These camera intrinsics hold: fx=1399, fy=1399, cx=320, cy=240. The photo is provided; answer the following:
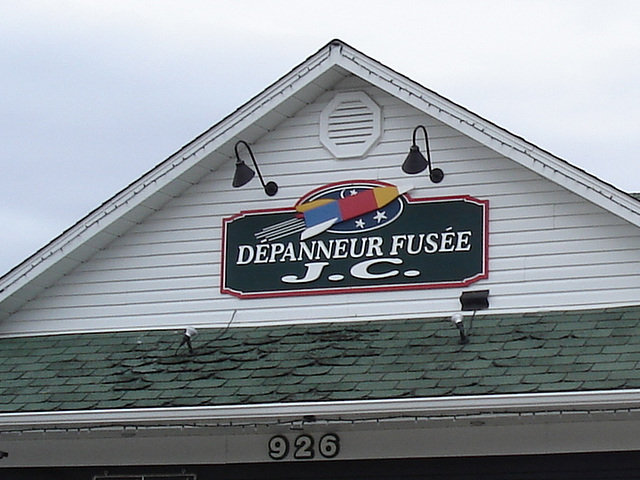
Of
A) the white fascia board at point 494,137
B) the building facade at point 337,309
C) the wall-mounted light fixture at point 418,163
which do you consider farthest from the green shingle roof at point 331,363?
the wall-mounted light fixture at point 418,163

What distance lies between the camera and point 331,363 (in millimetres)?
12586

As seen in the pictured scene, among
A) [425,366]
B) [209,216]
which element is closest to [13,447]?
[209,216]

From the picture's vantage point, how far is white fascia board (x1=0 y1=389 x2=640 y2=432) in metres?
11.1

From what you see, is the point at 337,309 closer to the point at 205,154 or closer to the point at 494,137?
the point at 205,154

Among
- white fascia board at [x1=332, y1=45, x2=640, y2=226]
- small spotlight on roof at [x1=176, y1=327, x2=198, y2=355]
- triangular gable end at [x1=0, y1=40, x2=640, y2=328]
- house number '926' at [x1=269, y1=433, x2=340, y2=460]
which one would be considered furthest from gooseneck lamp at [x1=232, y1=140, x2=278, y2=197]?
house number '926' at [x1=269, y1=433, x2=340, y2=460]

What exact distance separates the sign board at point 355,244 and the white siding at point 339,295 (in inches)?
4.3

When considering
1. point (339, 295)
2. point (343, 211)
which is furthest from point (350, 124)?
point (339, 295)

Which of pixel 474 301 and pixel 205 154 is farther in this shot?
pixel 205 154

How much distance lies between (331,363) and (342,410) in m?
0.92

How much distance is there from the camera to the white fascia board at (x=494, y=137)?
12781 millimetres

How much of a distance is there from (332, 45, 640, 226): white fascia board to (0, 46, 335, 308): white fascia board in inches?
18.0

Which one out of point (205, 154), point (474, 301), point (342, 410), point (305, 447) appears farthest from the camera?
point (205, 154)

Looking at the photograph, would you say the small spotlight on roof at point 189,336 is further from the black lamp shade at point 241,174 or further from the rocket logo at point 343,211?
the black lamp shade at point 241,174

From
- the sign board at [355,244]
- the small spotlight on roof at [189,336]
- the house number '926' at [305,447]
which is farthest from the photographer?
the sign board at [355,244]
